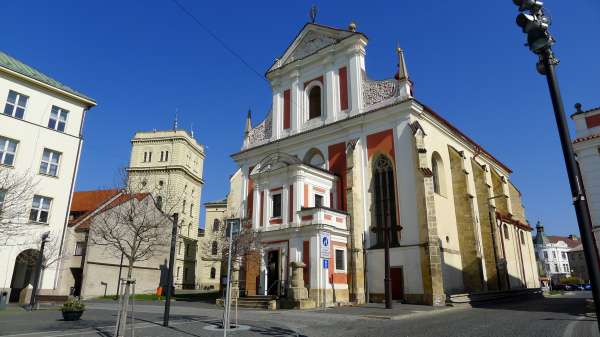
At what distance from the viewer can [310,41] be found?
3344 cm

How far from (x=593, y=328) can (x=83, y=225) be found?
36767 mm

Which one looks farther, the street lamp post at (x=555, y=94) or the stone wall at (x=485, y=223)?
the stone wall at (x=485, y=223)

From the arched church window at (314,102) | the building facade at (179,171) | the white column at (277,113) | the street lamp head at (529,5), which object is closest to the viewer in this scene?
the street lamp head at (529,5)

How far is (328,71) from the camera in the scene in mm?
31109

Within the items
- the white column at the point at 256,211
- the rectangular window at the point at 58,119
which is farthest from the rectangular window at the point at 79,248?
the white column at the point at 256,211

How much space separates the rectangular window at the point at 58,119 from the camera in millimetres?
29469

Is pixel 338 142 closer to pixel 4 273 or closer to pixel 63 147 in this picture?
pixel 63 147

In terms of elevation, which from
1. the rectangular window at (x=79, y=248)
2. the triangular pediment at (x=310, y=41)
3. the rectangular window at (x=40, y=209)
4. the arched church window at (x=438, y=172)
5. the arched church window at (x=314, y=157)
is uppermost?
the triangular pediment at (x=310, y=41)

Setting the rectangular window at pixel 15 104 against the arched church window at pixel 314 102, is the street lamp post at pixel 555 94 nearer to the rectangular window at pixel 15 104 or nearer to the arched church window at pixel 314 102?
the arched church window at pixel 314 102

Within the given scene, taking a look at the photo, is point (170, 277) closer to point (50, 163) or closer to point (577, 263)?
point (50, 163)

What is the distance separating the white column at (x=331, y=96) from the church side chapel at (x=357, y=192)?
8cm

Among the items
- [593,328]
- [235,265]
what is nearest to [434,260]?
[593,328]

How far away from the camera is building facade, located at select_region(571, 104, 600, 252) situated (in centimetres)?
1783

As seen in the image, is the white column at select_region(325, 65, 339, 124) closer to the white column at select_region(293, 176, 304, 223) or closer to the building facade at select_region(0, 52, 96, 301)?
the white column at select_region(293, 176, 304, 223)
